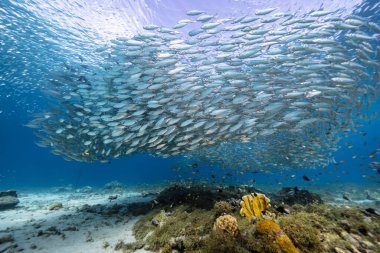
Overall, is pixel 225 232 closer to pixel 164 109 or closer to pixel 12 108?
pixel 164 109

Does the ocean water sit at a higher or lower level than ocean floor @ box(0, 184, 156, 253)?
higher

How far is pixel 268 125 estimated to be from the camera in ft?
32.4

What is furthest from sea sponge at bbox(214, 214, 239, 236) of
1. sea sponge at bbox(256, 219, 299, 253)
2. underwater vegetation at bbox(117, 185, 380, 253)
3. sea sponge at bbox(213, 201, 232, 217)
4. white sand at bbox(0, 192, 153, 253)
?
white sand at bbox(0, 192, 153, 253)

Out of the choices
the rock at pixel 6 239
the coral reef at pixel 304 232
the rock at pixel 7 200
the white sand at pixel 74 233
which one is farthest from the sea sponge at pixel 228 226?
the rock at pixel 7 200

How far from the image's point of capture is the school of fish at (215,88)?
344 inches

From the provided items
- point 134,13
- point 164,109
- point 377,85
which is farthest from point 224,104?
point 134,13

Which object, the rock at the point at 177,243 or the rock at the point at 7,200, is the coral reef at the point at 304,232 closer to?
the rock at the point at 177,243

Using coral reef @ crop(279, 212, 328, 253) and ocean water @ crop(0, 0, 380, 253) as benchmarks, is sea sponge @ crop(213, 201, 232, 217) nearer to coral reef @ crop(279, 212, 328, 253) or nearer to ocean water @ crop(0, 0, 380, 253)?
ocean water @ crop(0, 0, 380, 253)

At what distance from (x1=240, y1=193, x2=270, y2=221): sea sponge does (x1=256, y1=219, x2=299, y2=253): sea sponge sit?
176 centimetres

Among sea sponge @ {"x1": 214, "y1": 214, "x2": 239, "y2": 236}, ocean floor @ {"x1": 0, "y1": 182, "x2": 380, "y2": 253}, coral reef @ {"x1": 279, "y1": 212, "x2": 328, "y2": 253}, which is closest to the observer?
coral reef @ {"x1": 279, "y1": 212, "x2": 328, "y2": 253}

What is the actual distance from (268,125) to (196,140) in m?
3.17

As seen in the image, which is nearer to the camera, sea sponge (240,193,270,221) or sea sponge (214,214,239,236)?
sea sponge (214,214,239,236)

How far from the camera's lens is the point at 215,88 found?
10.4m

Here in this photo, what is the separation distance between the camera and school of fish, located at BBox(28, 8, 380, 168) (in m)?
8.73
